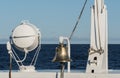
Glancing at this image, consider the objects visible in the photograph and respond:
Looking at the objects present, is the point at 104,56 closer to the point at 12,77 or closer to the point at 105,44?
the point at 105,44

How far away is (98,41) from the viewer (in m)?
9.95

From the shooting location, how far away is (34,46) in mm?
10383

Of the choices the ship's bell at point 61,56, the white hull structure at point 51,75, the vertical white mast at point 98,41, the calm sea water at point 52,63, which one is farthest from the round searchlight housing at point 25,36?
the calm sea water at point 52,63

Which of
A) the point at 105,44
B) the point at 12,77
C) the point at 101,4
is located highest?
the point at 101,4

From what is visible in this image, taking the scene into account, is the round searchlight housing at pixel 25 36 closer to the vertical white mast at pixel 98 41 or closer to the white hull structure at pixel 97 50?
the white hull structure at pixel 97 50

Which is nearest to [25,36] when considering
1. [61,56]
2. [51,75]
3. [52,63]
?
[51,75]

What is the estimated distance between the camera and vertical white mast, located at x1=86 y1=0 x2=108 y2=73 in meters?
9.88

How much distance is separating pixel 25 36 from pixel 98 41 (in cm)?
141

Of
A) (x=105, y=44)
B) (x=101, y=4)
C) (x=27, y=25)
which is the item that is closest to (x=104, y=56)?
(x=105, y=44)

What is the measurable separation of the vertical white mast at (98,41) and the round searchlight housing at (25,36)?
1135 millimetres

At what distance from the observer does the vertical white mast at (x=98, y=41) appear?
9.88m

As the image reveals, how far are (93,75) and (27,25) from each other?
1.68 metres

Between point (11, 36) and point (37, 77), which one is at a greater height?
point (11, 36)

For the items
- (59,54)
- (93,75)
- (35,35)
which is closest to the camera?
(59,54)
